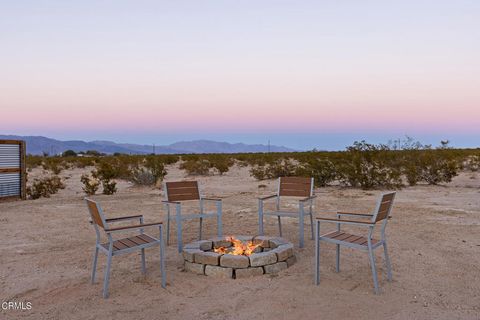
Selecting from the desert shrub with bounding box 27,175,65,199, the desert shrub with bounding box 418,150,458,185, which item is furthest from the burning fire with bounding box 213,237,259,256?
the desert shrub with bounding box 418,150,458,185

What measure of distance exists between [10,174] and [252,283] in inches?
421

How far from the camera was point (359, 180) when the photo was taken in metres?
15.2

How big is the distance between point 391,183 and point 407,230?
791cm

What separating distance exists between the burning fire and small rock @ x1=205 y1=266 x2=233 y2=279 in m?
0.30

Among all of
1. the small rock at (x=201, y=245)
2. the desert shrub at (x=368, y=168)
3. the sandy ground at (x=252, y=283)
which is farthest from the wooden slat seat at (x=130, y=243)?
the desert shrub at (x=368, y=168)

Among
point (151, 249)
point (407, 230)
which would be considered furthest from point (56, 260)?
point (407, 230)

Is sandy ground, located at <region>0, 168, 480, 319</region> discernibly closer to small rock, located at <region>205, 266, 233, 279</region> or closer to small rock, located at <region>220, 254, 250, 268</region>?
small rock, located at <region>205, 266, 233, 279</region>

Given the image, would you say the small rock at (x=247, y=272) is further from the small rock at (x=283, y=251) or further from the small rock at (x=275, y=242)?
the small rock at (x=275, y=242)

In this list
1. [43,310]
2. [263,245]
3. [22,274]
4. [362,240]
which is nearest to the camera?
[43,310]

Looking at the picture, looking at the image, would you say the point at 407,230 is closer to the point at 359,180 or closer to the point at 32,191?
the point at 359,180

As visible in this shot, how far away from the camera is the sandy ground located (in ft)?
13.9

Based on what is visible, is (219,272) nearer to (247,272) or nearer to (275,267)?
(247,272)

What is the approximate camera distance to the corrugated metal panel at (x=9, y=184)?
1264cm

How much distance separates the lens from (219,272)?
16.9 feet
